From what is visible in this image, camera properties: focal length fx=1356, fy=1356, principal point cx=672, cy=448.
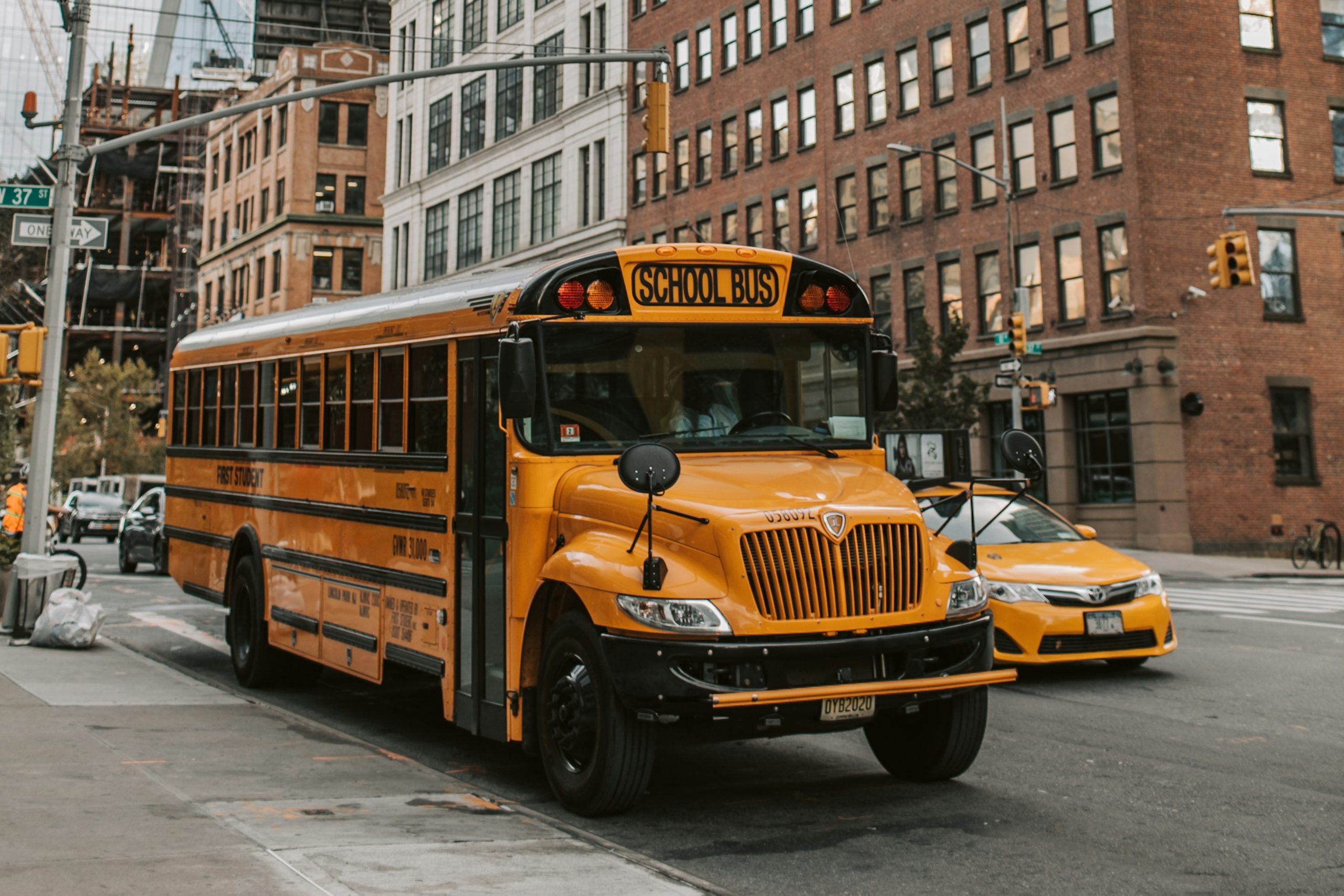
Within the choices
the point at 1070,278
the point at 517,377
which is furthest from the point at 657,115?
the point at 1070,278

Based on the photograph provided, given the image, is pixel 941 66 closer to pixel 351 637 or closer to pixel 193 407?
pixel 193 407

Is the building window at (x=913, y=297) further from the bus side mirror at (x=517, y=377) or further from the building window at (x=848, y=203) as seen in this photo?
the bus side mirror at (x=517, y=377)

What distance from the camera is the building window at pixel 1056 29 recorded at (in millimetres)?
33750

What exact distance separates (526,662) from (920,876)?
7.85 ft

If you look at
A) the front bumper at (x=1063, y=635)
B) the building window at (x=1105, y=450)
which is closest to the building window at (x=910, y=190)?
the building window at (x=1105, y=450)

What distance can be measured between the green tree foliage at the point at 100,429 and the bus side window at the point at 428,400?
67.3m

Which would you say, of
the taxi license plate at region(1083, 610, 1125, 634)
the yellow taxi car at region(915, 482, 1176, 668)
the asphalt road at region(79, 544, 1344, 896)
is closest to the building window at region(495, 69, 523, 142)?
the asphalt road at region(79, 544, 1344, 896)

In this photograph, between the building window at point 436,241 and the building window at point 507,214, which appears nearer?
the building window at point 507,214

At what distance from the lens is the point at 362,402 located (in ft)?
30.4

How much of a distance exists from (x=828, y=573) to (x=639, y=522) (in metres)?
0.92

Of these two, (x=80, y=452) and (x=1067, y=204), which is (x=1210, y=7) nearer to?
(x=1067, y=204)

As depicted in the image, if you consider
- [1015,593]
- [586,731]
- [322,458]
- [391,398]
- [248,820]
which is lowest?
[248,820]

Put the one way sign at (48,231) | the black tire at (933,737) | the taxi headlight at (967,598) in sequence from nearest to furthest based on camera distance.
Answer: the taxi headlight at (967,598), the black tire at (933,737), the one way sign at (48,231)

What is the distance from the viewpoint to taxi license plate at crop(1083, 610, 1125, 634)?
10680 millimetres
